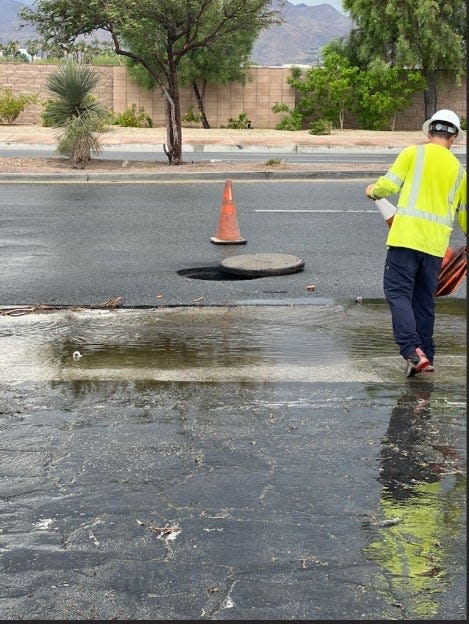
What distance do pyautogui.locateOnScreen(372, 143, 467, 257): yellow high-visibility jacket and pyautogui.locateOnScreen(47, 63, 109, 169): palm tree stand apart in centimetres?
1434

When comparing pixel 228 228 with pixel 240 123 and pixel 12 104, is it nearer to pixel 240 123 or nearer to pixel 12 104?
pixel 12 104

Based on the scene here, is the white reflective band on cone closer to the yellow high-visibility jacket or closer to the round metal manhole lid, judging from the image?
the yellow high-visibility jacket

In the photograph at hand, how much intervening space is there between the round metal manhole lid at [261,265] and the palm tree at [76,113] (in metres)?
10.3

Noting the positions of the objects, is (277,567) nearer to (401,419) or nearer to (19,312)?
(401,419)

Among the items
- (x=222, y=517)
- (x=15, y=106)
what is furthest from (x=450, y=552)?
(x=15, y=106)

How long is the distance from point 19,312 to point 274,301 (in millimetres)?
2119

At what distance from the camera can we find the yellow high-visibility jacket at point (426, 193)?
20.9ft

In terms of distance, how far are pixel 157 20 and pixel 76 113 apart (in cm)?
255

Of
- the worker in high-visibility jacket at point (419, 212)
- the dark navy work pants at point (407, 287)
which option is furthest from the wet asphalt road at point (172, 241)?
the worker in high-visibility jacket at point (419, 212)

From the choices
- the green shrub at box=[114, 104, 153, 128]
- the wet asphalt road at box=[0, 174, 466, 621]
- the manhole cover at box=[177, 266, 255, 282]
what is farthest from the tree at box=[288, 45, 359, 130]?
the wet asphalt road at box=[0, 174, 466, 621]

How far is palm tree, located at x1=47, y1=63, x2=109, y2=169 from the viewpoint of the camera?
66.4 feet

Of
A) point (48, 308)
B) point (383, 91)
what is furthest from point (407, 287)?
point (383, 91)

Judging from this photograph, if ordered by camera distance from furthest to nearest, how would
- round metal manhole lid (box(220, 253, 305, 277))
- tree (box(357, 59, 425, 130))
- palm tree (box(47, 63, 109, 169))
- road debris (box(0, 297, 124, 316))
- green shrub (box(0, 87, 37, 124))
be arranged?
1. tree (box(357, 59, 425, 130))
2. green shrub (box(0, 87, 37, 124))
3. palm tree (box(47, 63, 109, 169))
4. round metal manhole lid (box(220, 253, 305, 277))
5. road debris (box(0, 297, 124, 316))

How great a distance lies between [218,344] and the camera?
24.5 feet
